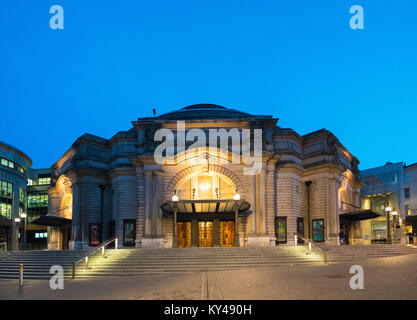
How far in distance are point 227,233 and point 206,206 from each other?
4166 millimetres

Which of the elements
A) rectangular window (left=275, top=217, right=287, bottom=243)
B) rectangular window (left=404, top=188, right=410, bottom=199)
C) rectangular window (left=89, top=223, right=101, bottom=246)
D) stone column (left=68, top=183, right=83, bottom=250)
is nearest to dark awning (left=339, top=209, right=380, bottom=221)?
rectangular window (left=275, top=217, right=287, bottom=243)

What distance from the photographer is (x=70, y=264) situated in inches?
995

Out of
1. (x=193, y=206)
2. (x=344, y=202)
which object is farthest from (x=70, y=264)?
(x=344, y=202)

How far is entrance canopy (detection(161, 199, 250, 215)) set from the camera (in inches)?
1264

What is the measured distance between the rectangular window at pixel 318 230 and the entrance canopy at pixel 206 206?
8.67 meters

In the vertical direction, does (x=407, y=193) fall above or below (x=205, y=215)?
above

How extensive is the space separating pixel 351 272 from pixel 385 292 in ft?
20.1

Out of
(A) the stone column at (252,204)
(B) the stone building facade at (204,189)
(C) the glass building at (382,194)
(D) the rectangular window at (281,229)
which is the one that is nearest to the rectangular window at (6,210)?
(B) the stone building facade at (204,189)

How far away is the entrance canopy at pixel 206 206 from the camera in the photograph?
3209cm

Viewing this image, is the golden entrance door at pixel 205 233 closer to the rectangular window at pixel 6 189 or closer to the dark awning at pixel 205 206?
the dark awning at pixel 205 206

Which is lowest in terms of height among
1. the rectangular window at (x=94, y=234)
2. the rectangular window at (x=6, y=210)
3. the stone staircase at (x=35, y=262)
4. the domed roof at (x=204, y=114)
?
the stone staircase at (x=35, y=262)

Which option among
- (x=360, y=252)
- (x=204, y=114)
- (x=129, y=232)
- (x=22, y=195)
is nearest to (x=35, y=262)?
(x=129, y=232)

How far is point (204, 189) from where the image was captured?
1490 inches

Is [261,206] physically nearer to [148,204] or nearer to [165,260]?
[148,204]
